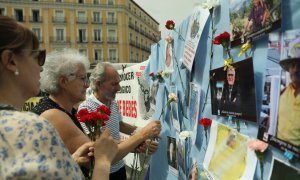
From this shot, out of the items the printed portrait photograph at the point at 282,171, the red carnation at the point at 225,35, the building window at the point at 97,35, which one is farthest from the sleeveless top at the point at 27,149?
the building window at the point at 97,35

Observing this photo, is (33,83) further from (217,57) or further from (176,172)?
(176,172)

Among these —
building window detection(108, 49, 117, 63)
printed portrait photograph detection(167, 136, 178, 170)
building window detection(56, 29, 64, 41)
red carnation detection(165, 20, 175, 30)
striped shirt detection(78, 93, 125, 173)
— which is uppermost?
building window detection(56, 29, 64, 41)

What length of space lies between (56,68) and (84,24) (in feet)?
167

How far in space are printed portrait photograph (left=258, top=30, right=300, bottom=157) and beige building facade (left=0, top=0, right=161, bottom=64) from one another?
48.0 meters

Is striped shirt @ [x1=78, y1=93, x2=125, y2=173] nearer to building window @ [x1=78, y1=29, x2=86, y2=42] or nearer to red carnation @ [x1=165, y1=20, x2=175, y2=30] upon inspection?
red carnation @ [x1=165, y1=20, x2=175, y2=30]

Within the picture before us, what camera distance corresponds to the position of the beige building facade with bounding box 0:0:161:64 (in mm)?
48250

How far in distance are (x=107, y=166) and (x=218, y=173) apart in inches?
19.3

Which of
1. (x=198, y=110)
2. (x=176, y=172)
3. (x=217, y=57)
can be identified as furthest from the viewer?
(x=176, y=172)

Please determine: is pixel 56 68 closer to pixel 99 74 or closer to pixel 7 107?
pixel 99 74

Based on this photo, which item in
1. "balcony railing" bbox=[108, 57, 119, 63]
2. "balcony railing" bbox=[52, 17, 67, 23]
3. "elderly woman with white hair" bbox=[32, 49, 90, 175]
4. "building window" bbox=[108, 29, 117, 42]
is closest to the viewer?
"elderly woman with white hair" bbox=[32, 49, 90, 175]

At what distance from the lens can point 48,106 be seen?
1.96 metres

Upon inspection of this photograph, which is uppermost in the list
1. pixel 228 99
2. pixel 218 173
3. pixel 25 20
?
pixel 25 20

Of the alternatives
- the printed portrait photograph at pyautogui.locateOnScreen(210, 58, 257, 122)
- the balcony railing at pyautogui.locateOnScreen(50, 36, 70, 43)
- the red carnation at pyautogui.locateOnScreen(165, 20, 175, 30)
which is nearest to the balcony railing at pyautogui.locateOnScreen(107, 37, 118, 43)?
the balcony railing at pyautogui.locateOnScreen(50, 36, 70, 43)

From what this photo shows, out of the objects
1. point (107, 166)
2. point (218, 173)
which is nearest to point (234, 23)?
point (218, 173)
